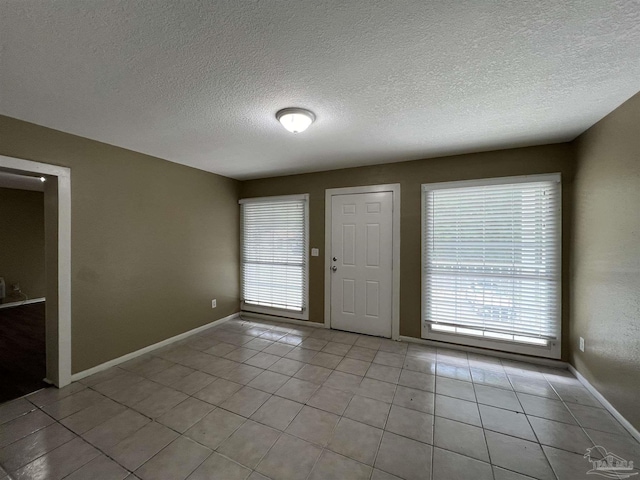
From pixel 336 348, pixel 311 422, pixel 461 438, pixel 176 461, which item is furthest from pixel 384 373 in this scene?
pixel 176 461

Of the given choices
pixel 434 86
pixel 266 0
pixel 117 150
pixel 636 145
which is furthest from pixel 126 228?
pixel 636 145

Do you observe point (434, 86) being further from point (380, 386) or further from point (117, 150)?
point (117, 150)

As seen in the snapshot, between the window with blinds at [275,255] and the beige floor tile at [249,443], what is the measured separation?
222 centimetres

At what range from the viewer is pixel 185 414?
202cm

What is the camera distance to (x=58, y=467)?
1551 millimetres

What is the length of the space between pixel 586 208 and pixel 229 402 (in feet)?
12.1

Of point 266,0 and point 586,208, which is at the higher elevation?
point 266,0

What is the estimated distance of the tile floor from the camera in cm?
156

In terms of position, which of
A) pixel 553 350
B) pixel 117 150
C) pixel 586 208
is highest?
pixel 117 150

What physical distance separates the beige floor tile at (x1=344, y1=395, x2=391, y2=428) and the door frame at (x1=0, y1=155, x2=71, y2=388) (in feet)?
8.79

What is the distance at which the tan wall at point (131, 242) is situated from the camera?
98.7 inches

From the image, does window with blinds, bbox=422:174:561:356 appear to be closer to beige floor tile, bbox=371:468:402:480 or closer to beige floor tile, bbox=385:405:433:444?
beige floor tile, bbox=385:405:433:444

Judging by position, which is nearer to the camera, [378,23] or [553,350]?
[378,23]

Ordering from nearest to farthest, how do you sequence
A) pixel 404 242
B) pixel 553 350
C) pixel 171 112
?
pixel 171 112, pixel 553 350, pixel 404 242
